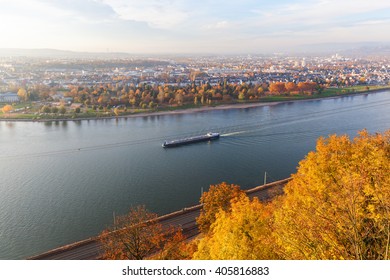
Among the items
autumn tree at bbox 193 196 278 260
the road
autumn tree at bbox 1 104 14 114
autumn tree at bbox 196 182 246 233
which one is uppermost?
autumn tree at bbox 193 196 278 260

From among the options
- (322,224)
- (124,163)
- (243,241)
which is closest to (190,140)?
(124,163)

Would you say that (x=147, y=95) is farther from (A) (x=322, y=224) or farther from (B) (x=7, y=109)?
(A) (x=322, y=224)

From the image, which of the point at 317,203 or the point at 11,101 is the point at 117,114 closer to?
the point at 11,101

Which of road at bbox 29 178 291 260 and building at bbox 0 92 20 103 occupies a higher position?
building at bbox 0 92 20 103

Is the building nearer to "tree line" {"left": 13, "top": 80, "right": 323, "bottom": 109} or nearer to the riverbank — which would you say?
"tree line" {"left": 13, "top": 80, "right": 323, "bottom": 109}

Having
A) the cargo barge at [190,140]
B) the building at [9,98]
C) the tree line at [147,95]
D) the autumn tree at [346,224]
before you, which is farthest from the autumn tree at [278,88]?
the autumn tree at [346,224]

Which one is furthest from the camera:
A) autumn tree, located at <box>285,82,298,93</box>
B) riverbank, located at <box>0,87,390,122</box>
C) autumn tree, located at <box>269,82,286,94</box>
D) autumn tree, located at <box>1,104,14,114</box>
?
autumn tree, located at <box>285,82,298,93</box>

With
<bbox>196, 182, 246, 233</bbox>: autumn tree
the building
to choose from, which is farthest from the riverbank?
<bbox>196, 182, 246, 233</bbox>: autumn tree
